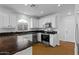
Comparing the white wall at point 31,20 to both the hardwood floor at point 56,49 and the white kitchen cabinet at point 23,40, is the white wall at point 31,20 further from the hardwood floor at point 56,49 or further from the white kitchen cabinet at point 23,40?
the hardwood floor at point 56,49

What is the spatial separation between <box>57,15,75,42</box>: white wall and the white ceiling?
0.11 metres

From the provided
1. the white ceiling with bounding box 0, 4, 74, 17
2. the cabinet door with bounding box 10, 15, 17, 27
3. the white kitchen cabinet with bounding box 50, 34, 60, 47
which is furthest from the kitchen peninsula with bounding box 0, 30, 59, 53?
the white ceiling with bounding box 0, 4, 74, 17

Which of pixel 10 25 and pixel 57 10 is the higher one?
pixel 57 10

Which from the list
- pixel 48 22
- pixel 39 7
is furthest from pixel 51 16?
pixel 39 7

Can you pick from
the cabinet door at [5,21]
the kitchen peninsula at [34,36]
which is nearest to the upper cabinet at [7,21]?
the cabinet door at [5,21]

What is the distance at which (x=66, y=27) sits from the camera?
55.9 inches

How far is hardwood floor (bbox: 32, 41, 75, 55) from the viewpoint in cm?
140

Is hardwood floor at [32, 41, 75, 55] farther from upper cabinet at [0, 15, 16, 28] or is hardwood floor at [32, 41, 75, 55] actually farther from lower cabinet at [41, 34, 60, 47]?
upper cabinet at [0, 15, 16, 28]

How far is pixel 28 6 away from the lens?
140 centimetres

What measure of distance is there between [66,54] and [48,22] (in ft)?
1.61

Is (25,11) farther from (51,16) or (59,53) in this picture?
(59,53)

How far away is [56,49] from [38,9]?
593 millimetres

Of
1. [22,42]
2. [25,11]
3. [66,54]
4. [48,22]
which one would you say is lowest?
[66,54]

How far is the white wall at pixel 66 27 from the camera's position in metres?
1.40
